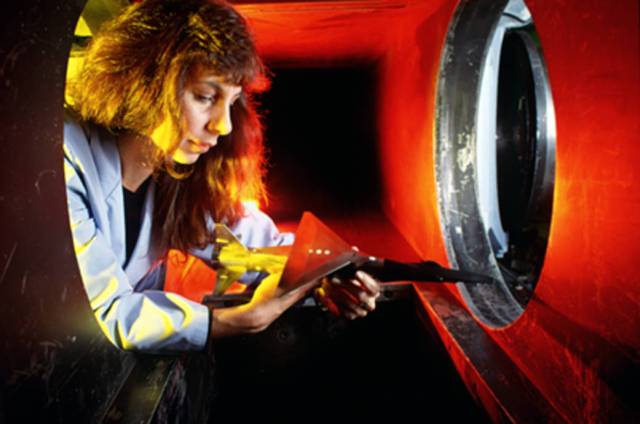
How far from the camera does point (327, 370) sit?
214cm

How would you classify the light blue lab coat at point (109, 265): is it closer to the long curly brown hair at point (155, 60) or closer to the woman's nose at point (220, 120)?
the long curly brown hair at point (155, 60)

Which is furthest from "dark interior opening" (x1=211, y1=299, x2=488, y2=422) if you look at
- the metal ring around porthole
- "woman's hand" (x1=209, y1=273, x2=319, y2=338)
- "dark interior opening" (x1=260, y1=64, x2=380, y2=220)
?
"dark interior opening" (x1=260, y1=64, x2=380, y2=220)

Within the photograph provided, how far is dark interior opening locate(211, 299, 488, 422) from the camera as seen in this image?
2023 mm

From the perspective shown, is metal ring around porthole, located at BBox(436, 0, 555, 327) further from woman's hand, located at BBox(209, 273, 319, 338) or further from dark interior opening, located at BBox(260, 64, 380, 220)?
dark interior opening, located at BBox(260, 64, 380, 220)

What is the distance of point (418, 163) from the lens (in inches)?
95.8

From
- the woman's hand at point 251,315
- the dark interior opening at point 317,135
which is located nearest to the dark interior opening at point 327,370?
the woman's hand at point 251,315

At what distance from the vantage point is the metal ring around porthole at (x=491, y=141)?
1.87 metres

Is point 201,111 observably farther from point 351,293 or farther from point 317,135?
point 317,135

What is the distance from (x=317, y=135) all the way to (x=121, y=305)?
4228mm

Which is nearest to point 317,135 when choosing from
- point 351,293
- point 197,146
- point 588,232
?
point 197,146

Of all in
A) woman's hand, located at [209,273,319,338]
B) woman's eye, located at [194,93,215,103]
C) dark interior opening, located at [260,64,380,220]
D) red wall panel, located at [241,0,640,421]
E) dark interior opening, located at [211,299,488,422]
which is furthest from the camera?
dark interior opening, located at [260,64,380,220]

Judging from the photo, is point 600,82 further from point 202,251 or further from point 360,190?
point 360,190

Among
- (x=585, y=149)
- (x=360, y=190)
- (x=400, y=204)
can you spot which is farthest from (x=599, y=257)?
(x=360, y=190)

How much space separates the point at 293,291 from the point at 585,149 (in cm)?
94
